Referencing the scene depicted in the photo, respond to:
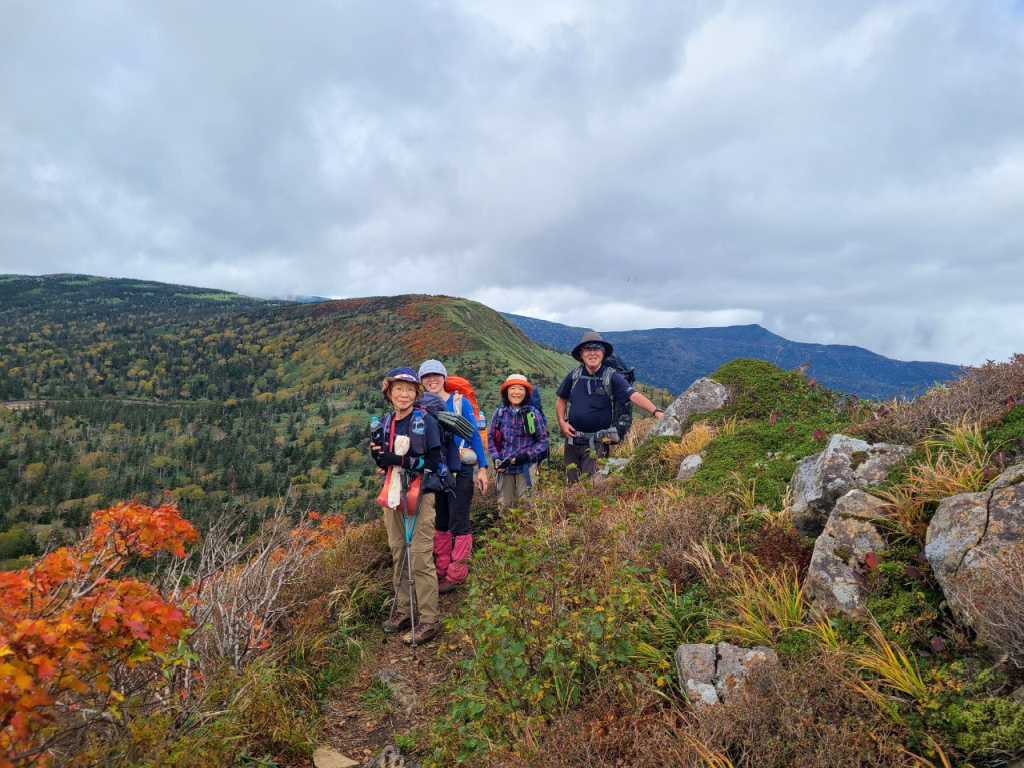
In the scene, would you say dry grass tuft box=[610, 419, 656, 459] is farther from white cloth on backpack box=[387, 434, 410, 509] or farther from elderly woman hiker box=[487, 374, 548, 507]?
white cloth on backpack box=[387, 434, 410, 509]

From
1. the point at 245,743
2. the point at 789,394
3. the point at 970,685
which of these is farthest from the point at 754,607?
the point at 789,394

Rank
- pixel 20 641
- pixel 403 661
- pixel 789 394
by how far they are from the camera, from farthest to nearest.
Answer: pixel 789 394, pixel 403 661, pixel 20 641

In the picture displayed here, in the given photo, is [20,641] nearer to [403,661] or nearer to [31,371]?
[403,661]

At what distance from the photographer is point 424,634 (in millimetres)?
4414

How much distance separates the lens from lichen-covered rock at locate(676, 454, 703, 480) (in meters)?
6.28

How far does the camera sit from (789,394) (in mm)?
8383

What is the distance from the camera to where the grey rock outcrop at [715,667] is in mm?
2598

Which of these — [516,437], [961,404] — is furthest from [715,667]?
[516,437]

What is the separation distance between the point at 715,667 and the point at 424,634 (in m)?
2.65

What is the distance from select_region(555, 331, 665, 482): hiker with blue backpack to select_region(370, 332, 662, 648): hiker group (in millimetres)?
13

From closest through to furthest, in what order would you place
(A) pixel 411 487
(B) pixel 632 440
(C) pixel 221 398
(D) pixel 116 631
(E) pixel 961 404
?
(D) pixel 116 631 < (E) pixel 961 404 < (A) pixel 411 487 < (B) pixel 632 440 < (C) pixel 221 398

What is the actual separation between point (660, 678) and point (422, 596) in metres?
2.44

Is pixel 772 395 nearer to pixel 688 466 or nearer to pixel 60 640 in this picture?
pixel 688 466

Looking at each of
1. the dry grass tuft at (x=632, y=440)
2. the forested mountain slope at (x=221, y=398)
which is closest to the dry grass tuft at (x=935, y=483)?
the dry grass tuft at (x=632, y=440)
